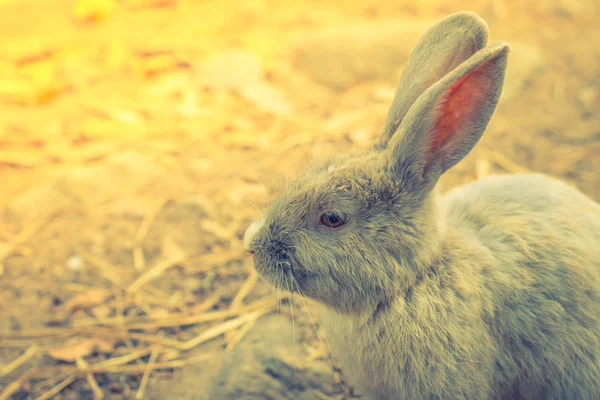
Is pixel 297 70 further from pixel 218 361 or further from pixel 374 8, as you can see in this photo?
pixel 218 361

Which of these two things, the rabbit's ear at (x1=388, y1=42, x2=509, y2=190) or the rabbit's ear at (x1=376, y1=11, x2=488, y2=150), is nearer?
the rabbit's ear at (x1=388, y1=42, x2=509, y2=190)

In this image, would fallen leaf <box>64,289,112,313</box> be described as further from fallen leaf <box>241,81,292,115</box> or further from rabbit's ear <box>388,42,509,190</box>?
fallen leaf <box>241,81,292,115</box>

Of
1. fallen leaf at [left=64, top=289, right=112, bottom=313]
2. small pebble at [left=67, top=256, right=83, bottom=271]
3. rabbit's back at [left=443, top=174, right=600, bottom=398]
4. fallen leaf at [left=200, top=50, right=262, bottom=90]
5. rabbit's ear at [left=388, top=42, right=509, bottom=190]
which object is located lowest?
small pebble at [left=67, top=256, right=83, bottom=271]

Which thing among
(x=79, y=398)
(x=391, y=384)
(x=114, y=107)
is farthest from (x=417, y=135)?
(x=114, y=107)

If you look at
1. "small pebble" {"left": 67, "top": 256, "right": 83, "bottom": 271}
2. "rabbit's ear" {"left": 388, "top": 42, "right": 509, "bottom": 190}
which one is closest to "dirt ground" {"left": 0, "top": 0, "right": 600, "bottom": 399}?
"small pebble" {"left": 67, "top": 256, "right": 83, "bottom": 271}

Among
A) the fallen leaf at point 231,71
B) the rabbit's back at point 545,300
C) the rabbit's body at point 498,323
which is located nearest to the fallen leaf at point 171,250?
the rabbit's body at point 498,323

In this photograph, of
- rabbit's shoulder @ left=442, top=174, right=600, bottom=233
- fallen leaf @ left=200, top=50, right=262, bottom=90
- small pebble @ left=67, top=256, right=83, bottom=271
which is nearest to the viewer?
rabbit's shoulder @ left=442, top=174, right=600, bottom=233

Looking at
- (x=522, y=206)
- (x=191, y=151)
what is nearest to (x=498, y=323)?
(x=522, y=206)

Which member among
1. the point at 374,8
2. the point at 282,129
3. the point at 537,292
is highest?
the point at 537,292
